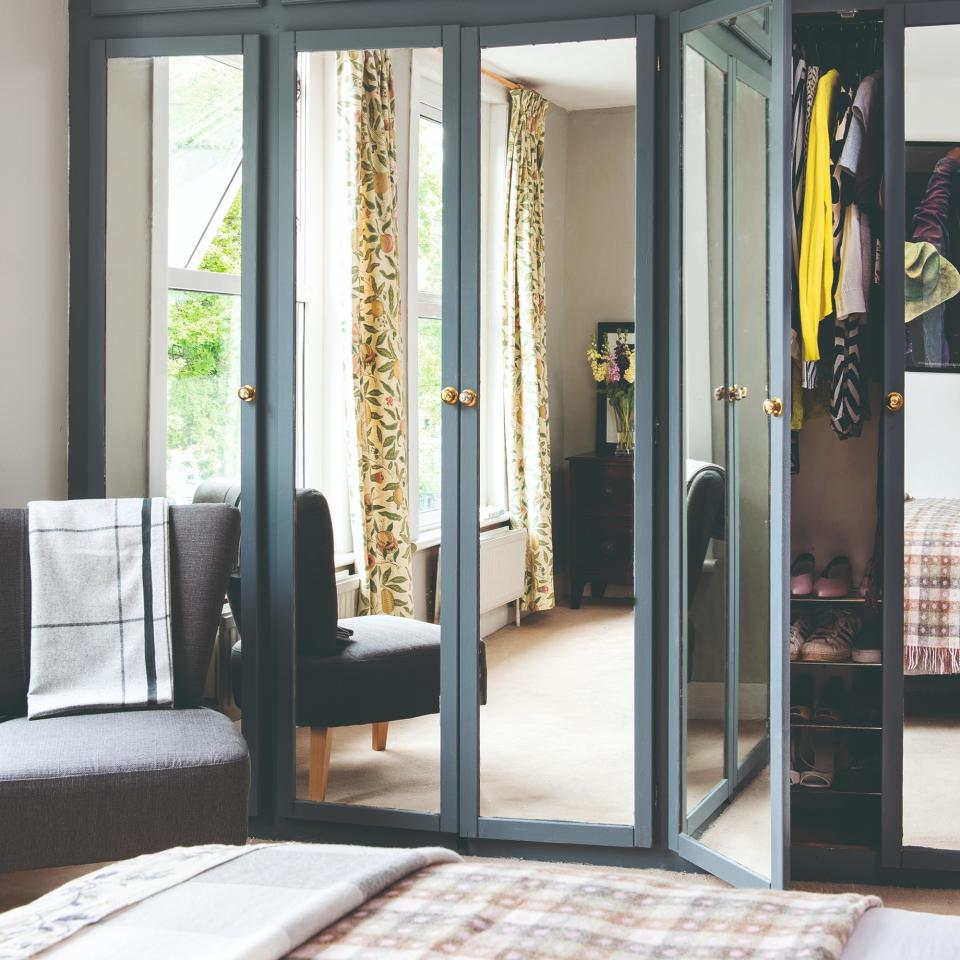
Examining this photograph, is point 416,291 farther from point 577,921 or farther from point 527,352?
point 577,921

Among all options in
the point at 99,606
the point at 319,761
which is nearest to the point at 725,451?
the point at 319,761

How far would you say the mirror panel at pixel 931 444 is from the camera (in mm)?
2629

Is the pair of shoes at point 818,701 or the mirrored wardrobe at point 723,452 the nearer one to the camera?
the mirrored wardrobe at point 723,452

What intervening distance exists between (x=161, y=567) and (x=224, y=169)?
38.9 inches

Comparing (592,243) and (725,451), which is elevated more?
(592,243)

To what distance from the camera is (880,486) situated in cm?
276

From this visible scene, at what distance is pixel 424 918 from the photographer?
1047 mm

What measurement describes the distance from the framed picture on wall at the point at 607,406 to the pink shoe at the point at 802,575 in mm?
568

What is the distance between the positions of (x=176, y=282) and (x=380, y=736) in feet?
4.02

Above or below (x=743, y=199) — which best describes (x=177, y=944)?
below

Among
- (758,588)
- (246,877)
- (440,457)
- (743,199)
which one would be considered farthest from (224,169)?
(246,877)

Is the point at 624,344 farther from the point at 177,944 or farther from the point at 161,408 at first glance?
the point at 177,944

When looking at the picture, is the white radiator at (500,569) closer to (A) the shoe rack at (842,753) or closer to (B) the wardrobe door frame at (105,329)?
(B) the wardrobe door frame at (105,329)

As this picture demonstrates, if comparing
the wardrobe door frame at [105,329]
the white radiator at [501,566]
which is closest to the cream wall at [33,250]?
the wardrobe door frame at [105,329]
